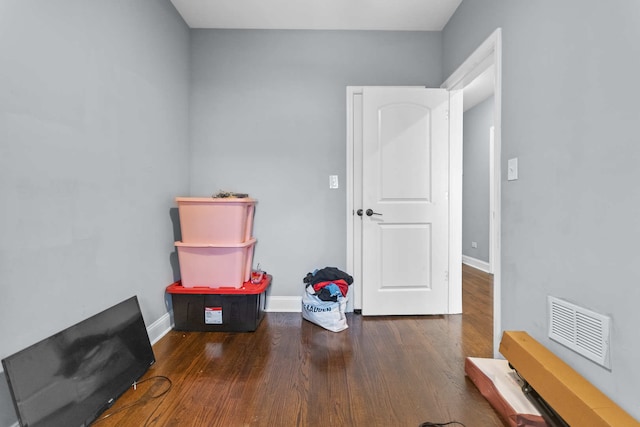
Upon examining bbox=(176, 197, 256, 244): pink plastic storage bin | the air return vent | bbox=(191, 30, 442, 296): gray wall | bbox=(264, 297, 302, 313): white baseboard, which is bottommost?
bbox=(264, 297, 302, 313): white baseboard

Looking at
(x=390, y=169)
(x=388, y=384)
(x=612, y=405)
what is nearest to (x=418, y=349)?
(x=388, y=384)

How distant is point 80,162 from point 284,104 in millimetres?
1600

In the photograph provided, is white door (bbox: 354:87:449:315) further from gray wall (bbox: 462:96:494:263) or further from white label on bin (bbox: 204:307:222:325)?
gray wall (bbox: 462:96:494:263)

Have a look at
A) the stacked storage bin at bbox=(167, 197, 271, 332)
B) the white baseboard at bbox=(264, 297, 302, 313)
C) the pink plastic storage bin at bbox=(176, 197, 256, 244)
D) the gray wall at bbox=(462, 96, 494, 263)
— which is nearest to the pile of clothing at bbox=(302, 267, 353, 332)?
the white baseboard at bbox=(264, 297, 302, 313)

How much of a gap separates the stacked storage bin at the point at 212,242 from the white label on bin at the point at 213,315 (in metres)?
0.17

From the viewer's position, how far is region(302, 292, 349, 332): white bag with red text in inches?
86.9

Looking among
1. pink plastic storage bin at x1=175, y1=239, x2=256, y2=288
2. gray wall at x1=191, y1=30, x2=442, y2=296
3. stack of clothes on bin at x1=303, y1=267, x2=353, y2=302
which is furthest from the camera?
gray wall at x1=191, y1=30, x2=442, y2=296

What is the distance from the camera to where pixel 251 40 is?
8.41 ft

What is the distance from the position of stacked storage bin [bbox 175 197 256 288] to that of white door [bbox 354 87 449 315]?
40.7 inches

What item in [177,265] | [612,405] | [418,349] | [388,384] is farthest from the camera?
[177,265]

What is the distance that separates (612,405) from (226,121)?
2.82m

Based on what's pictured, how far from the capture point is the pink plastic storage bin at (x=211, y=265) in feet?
7.02

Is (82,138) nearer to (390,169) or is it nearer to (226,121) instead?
(226,121)

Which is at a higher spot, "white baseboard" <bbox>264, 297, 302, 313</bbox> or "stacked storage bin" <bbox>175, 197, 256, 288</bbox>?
"stacked storage bin" <bbox>175, 197, 256, 288</bbox>
